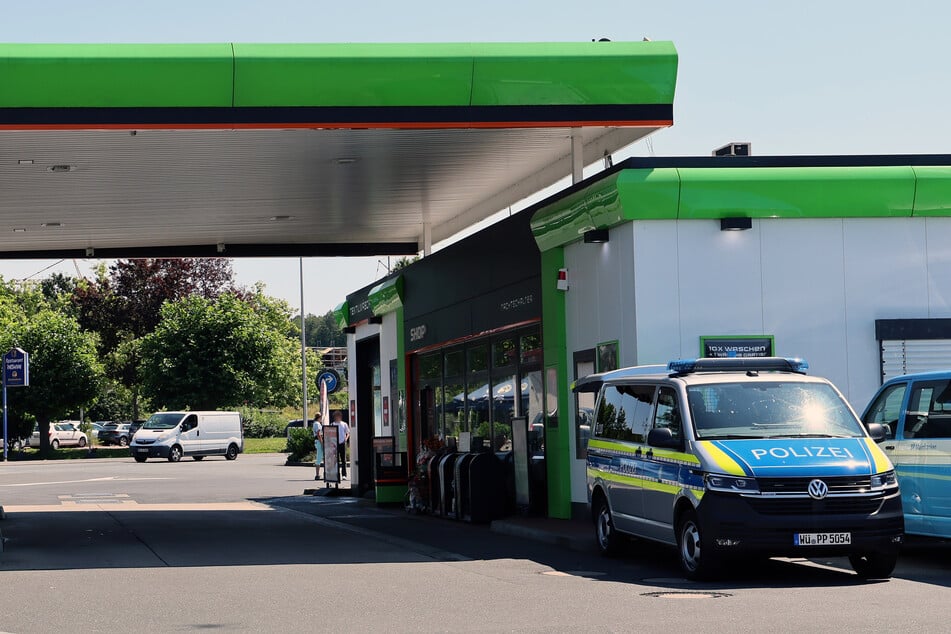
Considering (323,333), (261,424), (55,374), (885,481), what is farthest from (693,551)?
(323,333)

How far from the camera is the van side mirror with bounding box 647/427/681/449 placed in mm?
12789

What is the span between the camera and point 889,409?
46.0ft

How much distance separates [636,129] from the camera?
1917 cm

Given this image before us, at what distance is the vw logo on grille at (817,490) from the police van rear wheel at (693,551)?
3.24 ft

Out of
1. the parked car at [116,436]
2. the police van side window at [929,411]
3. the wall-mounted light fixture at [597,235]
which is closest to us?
the police van side window at [929,411]

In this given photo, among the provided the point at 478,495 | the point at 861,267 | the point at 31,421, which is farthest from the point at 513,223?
the point at 31,421

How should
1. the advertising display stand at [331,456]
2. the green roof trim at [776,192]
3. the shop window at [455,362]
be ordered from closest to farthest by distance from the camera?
the green roof trim at [776,192] → the shop window at [455,362] → the advertising display stand at [331,456]

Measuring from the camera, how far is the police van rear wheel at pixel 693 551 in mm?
12086

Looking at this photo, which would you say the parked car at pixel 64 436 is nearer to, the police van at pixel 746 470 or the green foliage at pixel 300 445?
the green foliage at pixel 300 445

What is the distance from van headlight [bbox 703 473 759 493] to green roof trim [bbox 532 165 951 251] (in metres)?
5.32

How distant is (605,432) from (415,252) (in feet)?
56.1

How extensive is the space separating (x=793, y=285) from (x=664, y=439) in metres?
5.13

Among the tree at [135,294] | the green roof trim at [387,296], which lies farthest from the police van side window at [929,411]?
the tree at [135,294]

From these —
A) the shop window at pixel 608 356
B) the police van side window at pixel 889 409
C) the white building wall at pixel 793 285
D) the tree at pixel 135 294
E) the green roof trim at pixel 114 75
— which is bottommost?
the police van side window at pixel 889 409
